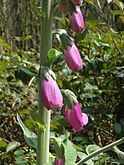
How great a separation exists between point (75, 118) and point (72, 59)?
15cm

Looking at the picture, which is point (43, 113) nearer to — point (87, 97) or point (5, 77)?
point (87, 97)

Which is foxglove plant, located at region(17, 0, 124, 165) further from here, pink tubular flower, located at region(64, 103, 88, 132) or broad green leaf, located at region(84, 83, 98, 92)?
broad green leaf, located at region(84, 83, 98, 92)

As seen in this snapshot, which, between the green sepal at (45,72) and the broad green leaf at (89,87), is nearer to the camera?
the green sepal at (45,72)

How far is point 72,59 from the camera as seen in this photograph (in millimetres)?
1110

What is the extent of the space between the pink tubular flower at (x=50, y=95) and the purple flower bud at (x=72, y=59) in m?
0.06

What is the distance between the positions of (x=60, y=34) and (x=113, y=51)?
95cm

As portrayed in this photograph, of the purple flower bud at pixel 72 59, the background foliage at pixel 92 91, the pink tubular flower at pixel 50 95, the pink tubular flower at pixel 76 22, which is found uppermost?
the pink tubular flower at pixel 76 22

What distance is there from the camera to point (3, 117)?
2.04 metres

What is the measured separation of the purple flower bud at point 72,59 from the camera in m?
1.10

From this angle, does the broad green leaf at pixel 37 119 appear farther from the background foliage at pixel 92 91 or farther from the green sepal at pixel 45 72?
the background foliage at pixel 92 91

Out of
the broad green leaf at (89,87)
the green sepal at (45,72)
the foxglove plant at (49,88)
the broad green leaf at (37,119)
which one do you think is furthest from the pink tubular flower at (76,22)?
the broad green leaf at (89,87)

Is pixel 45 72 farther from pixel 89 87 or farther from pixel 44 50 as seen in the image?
pixel 89 87

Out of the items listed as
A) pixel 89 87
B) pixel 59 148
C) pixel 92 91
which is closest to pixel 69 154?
pixel 59 148

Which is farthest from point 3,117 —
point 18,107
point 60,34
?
point 60,34
